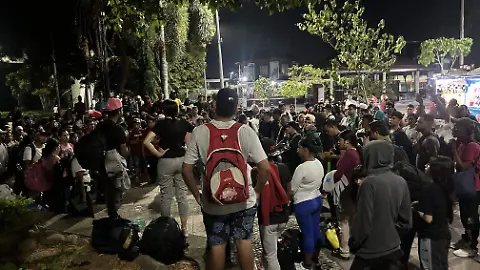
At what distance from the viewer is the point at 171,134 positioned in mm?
5070

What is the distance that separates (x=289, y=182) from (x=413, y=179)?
4.31ft

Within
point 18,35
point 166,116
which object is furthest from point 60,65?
point 166,116

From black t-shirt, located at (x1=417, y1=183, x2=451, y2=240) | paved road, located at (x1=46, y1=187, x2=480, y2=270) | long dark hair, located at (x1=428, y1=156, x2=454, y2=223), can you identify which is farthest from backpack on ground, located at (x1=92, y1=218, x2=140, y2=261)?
long dark hair, located at (x1=428, y1=156, x2=454, y2=223)

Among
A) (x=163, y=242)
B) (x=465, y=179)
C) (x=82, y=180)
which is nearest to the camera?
(x=163, y=242)


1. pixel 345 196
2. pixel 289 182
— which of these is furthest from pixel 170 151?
pixel 345 196

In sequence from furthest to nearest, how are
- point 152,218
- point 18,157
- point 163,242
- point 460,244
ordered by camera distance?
point 18,157
point 152,218
point 460,244
point 163,242

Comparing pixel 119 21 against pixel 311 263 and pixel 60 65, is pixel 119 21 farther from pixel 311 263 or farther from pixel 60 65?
pixel 60 65

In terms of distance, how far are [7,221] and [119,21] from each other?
321 centimetres

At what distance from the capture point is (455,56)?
33969 mm

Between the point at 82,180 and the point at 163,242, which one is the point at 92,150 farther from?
the point at 163,242

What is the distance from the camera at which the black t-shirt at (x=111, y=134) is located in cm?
526

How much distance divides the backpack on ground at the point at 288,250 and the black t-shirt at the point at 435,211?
1.44m

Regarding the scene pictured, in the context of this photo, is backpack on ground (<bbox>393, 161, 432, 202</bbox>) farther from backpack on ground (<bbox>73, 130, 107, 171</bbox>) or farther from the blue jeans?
backpack on ground (<bbox>73, 130, 107, 171</bbox>)

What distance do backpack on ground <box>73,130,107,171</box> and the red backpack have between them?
2.64 meters
